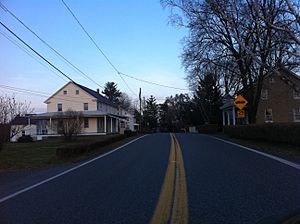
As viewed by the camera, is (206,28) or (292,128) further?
(206,28)

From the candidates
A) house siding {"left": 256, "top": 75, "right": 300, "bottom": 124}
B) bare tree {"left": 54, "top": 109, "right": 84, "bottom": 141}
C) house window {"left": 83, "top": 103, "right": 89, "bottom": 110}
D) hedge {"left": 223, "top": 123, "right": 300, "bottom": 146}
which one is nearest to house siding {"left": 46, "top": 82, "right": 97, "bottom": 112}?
house window {"left": 83, "top": 103, "right": 89, "bottom": 110}

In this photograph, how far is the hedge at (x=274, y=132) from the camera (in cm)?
1627

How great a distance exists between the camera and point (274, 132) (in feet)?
61.2

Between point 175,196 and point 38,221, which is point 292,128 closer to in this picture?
point 175,196

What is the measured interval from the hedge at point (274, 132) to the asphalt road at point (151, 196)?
20.4 feet

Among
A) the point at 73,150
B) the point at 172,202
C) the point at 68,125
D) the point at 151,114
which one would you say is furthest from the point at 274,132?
the point at 151,114

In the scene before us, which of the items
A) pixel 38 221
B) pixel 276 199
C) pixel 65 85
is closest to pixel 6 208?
pixel 38 221

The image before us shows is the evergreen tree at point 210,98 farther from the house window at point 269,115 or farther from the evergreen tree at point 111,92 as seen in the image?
the evergreen tree at point 111,92

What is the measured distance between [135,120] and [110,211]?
112962 millimetres

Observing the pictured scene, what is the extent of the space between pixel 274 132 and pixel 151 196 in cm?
1344

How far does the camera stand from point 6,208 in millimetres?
6621

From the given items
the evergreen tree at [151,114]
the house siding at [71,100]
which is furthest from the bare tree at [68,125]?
the evergreen tree at [151,114]

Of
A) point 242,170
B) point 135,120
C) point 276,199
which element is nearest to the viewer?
point 276,199

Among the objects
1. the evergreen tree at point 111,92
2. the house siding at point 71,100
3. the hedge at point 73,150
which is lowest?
the hedge at point 73,150
